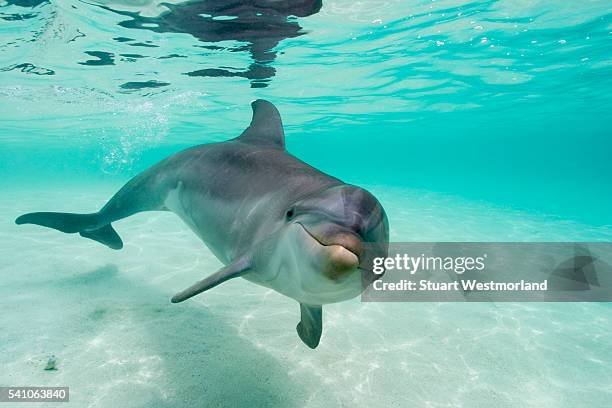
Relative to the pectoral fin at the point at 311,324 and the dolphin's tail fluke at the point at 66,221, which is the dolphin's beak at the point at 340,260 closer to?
the pectoral fin at the point at 311,324

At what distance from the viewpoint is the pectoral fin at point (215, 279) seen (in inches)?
119

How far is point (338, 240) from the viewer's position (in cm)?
214

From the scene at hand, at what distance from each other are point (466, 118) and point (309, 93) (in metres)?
21.0

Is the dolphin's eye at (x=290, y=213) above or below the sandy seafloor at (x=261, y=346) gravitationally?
above

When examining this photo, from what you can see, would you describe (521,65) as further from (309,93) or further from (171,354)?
(171,354)

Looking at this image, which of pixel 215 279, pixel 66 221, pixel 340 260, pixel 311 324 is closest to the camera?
pixel 340 260

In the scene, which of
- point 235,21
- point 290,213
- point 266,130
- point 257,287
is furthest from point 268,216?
point 235,21

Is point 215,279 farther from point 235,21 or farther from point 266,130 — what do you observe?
point 235,21

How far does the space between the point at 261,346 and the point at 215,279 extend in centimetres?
251

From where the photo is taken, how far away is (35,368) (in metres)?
4.38

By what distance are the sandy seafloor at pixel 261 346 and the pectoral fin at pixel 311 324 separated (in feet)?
2.38

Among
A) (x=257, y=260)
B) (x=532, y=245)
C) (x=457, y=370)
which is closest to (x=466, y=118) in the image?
(x=532, y=245)

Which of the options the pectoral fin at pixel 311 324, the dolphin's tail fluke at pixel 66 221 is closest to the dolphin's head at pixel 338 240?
the pectoral fin at pixel 311 324

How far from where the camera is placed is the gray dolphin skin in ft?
7.39
